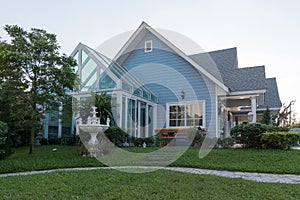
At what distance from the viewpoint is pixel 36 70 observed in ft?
26.6

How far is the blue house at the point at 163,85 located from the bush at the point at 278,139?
2.67m

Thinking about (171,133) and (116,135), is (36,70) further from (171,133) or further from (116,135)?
(171,133)

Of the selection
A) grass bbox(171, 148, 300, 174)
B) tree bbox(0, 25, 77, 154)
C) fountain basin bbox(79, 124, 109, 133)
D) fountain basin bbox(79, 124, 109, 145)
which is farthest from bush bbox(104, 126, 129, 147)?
grass bbox(171, 148, 300, 174)

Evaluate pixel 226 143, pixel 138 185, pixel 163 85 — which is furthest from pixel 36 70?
pixel 226 143

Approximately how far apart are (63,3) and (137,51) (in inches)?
203

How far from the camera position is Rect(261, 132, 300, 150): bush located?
8859 mm

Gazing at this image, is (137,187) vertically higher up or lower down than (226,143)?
lower down

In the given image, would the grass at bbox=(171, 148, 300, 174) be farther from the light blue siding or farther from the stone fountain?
the light blue siding

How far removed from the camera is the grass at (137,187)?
3.86 meters

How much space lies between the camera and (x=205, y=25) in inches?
444

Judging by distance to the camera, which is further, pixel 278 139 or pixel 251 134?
pixel 251 134

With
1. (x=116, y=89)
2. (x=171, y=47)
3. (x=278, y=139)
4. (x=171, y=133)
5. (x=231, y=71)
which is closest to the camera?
(x=278, y=139)

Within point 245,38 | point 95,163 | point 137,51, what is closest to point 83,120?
point 95,163

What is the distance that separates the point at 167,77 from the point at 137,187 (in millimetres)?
9280
